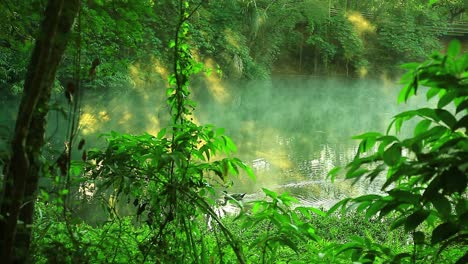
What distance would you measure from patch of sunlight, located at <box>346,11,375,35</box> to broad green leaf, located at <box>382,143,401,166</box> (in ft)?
70.2

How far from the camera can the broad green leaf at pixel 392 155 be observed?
729 millimetres

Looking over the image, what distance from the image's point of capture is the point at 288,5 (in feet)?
64.5

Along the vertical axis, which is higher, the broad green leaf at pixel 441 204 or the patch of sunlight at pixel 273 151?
the broad green leaf at pixel 441 204

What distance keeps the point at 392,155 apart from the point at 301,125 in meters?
10.7

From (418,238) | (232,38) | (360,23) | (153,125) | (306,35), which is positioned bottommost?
(153,125)

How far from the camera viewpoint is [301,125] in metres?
11.3

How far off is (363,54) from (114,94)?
1264 cm

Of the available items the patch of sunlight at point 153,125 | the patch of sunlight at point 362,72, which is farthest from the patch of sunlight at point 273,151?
the patch of sunlight at point 362,72

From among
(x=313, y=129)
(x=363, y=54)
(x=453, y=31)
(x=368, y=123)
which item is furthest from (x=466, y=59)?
(x=453, y=31)

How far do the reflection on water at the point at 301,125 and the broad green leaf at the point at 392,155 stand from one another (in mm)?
1708

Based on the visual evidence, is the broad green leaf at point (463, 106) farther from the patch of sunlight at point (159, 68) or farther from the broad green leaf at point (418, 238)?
the patch of sunlight at point (159, 68)

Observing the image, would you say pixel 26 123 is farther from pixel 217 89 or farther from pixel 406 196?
pixel 217 89

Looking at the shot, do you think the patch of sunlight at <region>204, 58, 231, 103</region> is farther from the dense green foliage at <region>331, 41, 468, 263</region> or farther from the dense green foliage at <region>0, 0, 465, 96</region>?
the dense green foliage at <region>331, 41, 468, 263</region>

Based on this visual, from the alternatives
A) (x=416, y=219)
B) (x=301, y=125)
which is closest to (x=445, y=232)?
(x=416, y=219)
